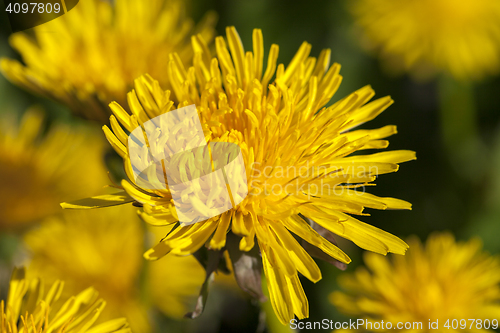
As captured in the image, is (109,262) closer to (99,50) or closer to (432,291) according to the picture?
(99,50)

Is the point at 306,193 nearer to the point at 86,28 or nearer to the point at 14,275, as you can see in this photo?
the point at 14,275

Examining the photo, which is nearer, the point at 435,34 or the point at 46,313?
the point at 46,313

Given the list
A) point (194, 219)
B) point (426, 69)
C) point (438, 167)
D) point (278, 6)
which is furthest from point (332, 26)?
Result: point (194, 219)

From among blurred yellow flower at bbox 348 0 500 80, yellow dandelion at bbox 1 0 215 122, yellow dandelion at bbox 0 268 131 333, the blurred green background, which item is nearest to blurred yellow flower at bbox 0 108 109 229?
the blurred green background

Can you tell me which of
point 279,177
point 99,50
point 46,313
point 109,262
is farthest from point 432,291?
point 99,50

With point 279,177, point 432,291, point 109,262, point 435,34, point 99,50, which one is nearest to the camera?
point 279,177
